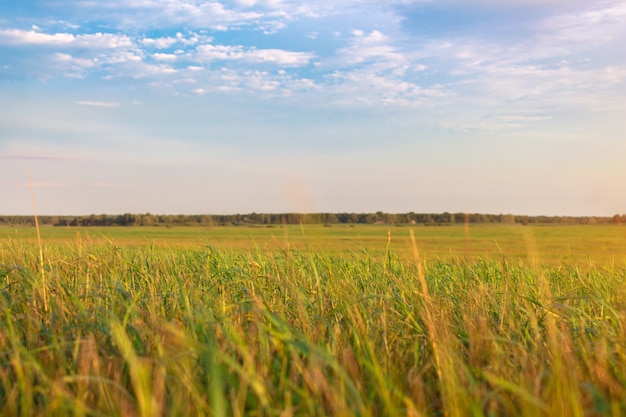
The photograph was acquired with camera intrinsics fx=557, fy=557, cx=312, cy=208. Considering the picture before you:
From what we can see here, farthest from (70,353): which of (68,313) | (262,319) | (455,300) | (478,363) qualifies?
(455,300)

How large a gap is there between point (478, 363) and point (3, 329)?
313 cm

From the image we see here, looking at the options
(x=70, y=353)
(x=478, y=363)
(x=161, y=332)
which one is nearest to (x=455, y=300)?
(x=478, y=363)

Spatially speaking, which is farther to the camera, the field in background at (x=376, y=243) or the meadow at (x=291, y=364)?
the field in background at (x=376, y=243)

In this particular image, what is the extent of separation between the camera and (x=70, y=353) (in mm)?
3443

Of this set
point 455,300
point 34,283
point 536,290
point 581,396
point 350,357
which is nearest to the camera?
point 581,396

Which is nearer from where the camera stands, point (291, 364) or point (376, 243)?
point (291, 364)

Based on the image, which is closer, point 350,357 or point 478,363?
point 350,357

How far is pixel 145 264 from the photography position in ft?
25.8

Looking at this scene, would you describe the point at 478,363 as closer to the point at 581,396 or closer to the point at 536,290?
the point at 581,396

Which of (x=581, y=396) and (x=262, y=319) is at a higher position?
(x=262, y=319)

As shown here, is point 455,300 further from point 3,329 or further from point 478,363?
point 3,329

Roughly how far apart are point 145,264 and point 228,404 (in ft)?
18.4

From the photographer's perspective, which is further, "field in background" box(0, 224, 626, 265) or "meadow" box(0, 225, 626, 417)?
"field in background" box(0, 224, 626, 265)

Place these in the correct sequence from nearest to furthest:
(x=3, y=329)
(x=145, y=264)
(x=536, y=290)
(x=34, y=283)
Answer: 1. (x=3, y=329)
2. (x=34, y=283)
3. (x=536, y=290)
4. (x=145, y=264)
